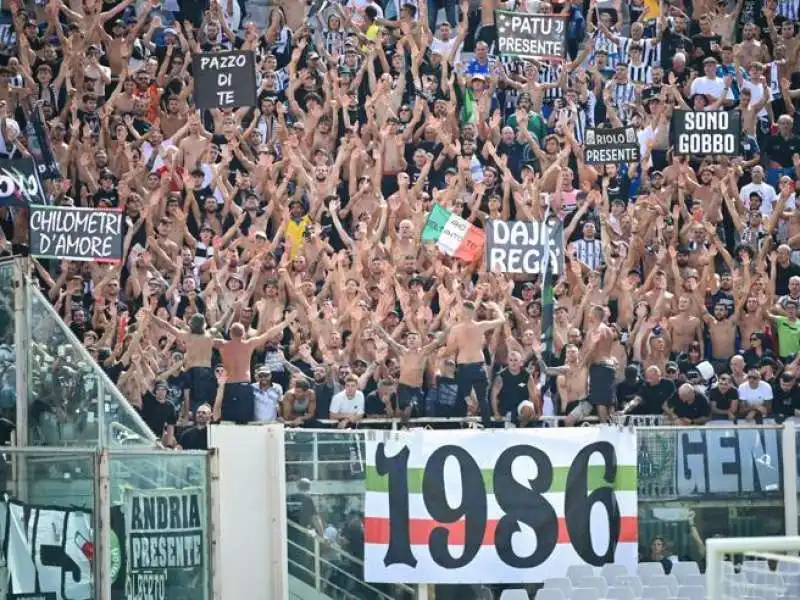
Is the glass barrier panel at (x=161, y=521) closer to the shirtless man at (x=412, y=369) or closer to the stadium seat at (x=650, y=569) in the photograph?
the stadium seat at (x=650, y=569)

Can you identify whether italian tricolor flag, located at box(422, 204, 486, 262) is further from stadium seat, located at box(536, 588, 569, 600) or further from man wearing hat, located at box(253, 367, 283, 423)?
stadium seat, located at box(536, 588, 569, 600)

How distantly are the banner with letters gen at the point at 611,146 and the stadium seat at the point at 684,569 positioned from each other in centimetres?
798

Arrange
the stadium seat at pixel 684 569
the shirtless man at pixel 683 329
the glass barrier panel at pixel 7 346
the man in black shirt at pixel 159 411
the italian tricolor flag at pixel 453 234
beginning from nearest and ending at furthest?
the glass barrier panel at pixel 7 346 → the stadium seat at pixel 684 569 → the man in black shirt at pixel 159 411 → the shirtless man at pixel 683 329 → the italian tricolor flag at pixel 453 234

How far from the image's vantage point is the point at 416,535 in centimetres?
1769

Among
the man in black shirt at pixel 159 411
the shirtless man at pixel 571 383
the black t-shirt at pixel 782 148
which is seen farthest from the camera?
the black t-shirt at pixel 782 148

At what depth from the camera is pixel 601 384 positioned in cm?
2138

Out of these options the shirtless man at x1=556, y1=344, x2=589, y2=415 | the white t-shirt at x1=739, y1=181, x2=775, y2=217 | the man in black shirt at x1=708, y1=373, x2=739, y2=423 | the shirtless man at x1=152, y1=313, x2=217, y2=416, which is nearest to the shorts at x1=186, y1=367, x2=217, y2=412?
the shirtless man at x1=152, y1=313, x2=217, y2=416

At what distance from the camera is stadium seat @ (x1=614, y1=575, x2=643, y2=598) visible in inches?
661

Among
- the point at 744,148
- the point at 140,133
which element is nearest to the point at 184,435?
the point at 140,133

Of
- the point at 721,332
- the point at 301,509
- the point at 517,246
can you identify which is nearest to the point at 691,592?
the point at 301,509

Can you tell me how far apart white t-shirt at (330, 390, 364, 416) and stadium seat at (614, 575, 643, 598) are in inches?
178

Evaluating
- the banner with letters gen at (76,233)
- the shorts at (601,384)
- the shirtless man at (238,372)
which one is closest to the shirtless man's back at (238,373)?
the shirtless man at (238,372)

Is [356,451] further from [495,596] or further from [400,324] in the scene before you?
[400,324]

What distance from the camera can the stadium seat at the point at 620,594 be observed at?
54.7 feet
